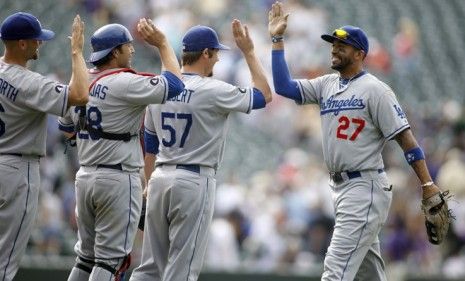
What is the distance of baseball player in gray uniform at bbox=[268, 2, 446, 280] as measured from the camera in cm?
856

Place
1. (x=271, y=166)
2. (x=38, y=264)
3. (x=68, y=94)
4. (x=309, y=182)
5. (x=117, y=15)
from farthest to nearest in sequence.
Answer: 1. (x=117, y=15)
2. (x=271, y=166)
3. (x=309, y=182)
4. (x=38, y=264)
5. (x=68, y=94)

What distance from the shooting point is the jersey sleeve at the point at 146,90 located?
8164mm

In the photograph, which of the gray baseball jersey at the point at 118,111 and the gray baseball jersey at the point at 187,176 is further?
the gray baseball jersey at the point at 187,176

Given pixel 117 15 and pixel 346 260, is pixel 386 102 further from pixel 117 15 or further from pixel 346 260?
pixel 117 15

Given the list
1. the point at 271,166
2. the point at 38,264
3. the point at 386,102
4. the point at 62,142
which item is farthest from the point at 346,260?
the point at 271,166

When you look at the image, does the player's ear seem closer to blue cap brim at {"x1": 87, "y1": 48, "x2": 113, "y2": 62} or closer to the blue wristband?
blue cap brim at {"x1": 87, "y1": 48, "x2": 113, "y2": 62}

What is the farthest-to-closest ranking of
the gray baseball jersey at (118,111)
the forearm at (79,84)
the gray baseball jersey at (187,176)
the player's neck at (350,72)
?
the player's neck at (350,72), the gray baseball jersey at (187,176), the gray baseball jersey at (118,111), the forearm at (79,84)

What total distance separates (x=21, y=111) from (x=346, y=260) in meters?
2.44

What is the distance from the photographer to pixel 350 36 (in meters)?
8.85

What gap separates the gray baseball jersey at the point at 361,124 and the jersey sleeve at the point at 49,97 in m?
1.98

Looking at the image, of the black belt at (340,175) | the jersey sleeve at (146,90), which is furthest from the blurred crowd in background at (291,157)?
the jersey sleeve at (146,90)

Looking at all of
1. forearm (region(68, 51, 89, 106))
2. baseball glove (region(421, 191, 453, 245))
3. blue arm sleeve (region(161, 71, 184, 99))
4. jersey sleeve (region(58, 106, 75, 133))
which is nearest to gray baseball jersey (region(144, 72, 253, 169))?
blue arm sleeve (region(161, 71, 184, 99))

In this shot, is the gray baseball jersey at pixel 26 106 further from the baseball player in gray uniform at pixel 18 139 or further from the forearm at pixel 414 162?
the forearm at pixel 414 162

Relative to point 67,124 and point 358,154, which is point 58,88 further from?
point 358,154
